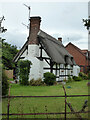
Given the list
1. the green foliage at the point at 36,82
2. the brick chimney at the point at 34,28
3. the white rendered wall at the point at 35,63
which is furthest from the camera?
the brick chimney at the point at 34,28

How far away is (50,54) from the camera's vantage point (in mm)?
17016

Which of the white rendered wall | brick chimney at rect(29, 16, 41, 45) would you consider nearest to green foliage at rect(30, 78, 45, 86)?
the white rendered wall

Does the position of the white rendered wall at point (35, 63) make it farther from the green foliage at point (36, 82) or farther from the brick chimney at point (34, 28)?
the brick chimney at point (34, 28)

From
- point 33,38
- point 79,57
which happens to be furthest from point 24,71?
point 79,57

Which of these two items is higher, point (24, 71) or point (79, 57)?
point (79, 57)

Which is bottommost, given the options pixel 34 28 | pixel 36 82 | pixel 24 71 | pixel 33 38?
pixel 36 82

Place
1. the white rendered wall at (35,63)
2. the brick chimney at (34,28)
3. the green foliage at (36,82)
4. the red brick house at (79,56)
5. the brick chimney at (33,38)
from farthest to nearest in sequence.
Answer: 1. the red brick house at (79,56)
2. the brick chimney at (34,28)
3. the brick chimney at (33,38)
4. the white rendered wall at (35,63)
5. the green foliage at (36,82)

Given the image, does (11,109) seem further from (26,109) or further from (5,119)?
(5,119)

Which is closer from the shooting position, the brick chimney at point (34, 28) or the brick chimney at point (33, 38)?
the brick chimney at point (33, 38)

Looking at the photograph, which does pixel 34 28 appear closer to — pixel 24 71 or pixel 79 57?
pixel 24 71

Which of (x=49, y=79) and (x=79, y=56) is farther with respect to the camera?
(x=79, y=56)

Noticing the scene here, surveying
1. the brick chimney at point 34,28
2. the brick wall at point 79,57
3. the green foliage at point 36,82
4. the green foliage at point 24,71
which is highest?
the brick chimney at point 34,28

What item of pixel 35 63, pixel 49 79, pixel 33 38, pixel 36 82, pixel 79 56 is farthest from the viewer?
pixel 79 56

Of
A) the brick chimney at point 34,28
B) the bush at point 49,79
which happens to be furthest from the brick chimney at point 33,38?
the bush at point 49,79
